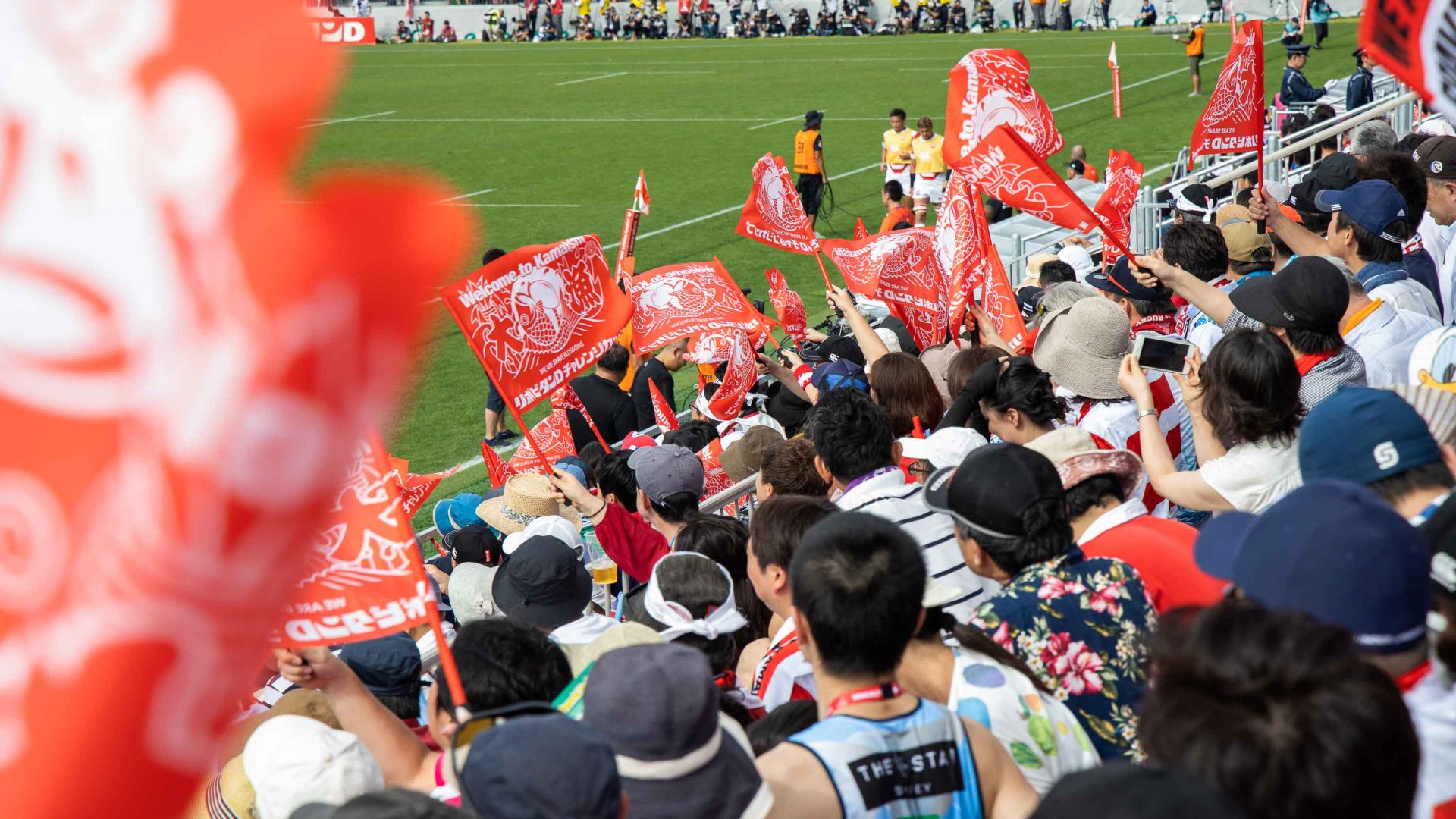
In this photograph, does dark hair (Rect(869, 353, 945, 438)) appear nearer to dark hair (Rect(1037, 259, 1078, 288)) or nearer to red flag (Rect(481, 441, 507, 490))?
red flag (Rect(481, 441, 507, 490))

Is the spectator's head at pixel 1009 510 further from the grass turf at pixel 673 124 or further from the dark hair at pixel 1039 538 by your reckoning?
the grass turf at pixel 673 124

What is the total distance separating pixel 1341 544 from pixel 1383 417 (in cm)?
63

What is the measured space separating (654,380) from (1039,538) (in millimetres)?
4770

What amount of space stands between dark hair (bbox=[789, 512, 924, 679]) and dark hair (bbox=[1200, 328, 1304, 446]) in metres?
1.41

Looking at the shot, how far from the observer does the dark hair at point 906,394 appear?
5039mm

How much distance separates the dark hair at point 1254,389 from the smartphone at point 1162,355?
573mm

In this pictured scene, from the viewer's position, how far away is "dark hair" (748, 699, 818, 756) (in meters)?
2.58

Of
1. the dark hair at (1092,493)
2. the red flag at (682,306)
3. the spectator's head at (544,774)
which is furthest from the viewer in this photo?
the red flag at (682,306)

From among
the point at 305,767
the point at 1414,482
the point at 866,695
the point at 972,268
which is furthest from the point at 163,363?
the point at 972,268

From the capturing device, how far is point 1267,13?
37.0 meters

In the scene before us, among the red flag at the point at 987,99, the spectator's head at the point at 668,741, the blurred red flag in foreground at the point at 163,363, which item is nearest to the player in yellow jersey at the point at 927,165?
the red flag at the point at 987,99

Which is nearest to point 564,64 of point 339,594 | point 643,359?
point 643,359

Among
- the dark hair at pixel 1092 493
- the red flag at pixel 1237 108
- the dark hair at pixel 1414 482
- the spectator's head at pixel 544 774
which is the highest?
the red flag at pixel 1237 108

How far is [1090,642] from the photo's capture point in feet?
8.73
